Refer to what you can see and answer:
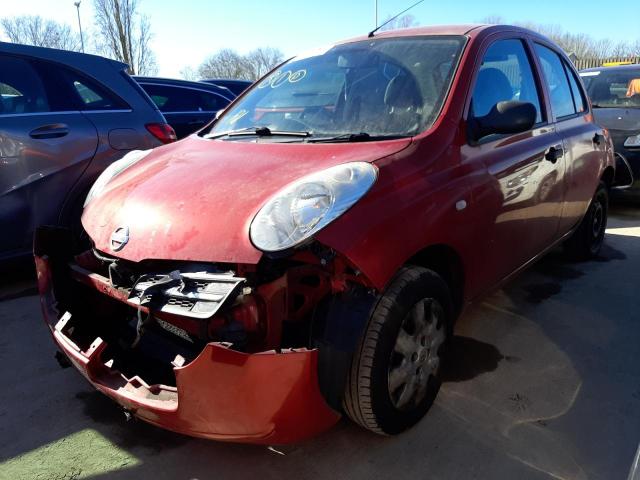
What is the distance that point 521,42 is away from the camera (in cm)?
328

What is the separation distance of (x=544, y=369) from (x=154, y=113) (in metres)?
3.46

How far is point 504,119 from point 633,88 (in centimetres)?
526

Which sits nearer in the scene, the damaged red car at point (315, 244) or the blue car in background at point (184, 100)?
the damaged red car at point (315, 244)

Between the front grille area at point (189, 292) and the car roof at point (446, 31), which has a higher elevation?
the car roof at point (446, 31)

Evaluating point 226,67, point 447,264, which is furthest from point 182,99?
point 226,67

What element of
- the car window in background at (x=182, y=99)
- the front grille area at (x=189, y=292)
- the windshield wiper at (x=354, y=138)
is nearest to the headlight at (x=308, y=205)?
the front grille area at (x=189, y=292)

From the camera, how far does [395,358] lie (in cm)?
213

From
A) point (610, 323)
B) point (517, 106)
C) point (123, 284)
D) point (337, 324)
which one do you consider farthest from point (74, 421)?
point (610, 323)

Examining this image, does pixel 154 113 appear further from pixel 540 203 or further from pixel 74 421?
pixel 540 203

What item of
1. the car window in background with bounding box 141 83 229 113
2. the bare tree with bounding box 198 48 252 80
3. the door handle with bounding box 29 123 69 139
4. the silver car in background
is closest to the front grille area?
the silver car in background

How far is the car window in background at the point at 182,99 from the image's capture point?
278 inches

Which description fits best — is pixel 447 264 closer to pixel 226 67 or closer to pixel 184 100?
pixel 184 100

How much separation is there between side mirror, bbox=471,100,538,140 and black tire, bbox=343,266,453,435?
0.81 m

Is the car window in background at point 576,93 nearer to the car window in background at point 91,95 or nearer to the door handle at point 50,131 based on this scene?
the car window in background at point 91,95
